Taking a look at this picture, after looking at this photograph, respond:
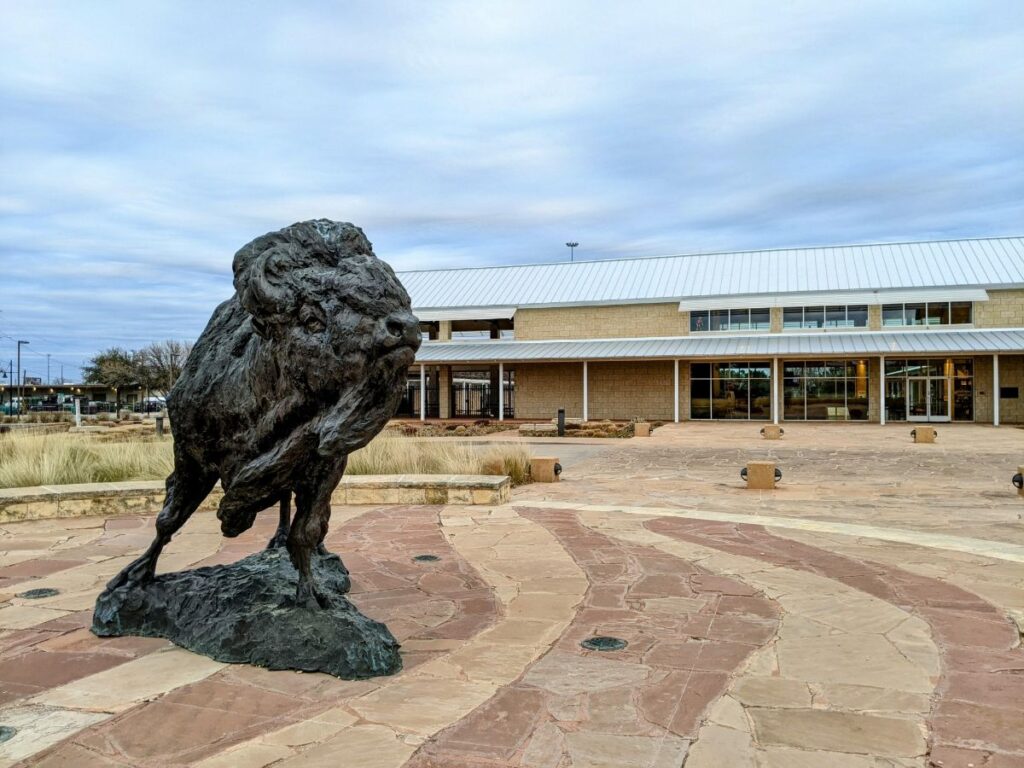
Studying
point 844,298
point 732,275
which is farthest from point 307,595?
point 732,275

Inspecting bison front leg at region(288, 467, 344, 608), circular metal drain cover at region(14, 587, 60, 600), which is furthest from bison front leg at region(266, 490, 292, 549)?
circular metal drain cover at region(14, 587, 60, 600)

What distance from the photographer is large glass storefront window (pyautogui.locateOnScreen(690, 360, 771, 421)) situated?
3231 cm

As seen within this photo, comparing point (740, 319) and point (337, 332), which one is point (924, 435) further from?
point (337, 332)

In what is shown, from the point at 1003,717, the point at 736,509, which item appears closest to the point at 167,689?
the point at 1003,717

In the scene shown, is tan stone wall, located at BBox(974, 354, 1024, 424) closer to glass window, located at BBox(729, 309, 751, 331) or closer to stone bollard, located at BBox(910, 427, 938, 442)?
glass window, located at BBox(729, 309, 751, 331)

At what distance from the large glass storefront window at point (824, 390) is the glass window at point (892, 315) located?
6.31 feet

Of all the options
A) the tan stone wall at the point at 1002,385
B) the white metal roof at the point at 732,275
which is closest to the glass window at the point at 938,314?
the white metal roof at the point at 732,275

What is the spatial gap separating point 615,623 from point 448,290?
34848 millimetres

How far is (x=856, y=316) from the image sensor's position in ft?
102

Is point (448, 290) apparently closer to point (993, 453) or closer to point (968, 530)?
point (993, 453)

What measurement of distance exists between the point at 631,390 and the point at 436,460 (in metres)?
23.7

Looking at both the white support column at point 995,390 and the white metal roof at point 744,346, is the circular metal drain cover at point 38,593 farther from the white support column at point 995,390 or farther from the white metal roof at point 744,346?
the white support column at point 995,390

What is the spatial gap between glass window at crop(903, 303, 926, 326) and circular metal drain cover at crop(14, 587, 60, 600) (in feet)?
106

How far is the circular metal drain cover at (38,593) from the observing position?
466 centimetres
